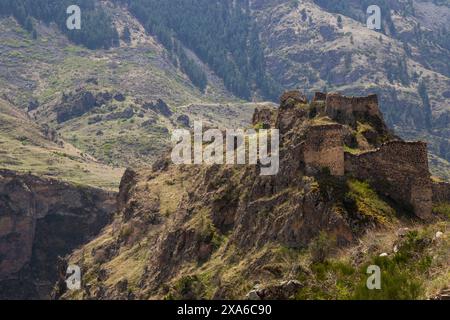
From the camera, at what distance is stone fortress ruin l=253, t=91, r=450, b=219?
74.6 m

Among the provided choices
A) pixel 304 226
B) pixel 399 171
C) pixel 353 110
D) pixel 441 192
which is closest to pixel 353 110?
pixel 353 110

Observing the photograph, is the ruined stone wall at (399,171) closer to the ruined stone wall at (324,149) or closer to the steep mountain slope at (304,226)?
the steep mountain slope at (304,226)

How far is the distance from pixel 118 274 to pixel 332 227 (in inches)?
1859

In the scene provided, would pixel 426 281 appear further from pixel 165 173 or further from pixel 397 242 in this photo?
pixel 165 173

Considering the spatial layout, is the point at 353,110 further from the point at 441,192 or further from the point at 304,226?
the point at 304,226

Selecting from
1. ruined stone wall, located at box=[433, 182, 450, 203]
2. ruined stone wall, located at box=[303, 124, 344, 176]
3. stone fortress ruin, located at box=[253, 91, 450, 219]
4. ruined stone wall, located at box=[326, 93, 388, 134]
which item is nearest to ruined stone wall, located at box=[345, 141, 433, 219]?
stone fortress ruin, located at box=[253, 91, 450, 219]

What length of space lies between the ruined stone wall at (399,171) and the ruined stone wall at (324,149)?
2.80ft

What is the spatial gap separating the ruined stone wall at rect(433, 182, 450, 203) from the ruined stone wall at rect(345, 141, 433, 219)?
158 inches

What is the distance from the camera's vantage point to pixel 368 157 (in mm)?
75500

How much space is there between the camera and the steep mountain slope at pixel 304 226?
1858 inches

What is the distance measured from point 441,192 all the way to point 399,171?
23.7 ft

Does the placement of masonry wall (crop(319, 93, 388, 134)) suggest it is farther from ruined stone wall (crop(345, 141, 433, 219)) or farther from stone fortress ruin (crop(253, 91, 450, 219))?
ruined stone wall (crop(345, 141, 433, 219))

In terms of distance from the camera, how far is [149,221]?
12112cm
